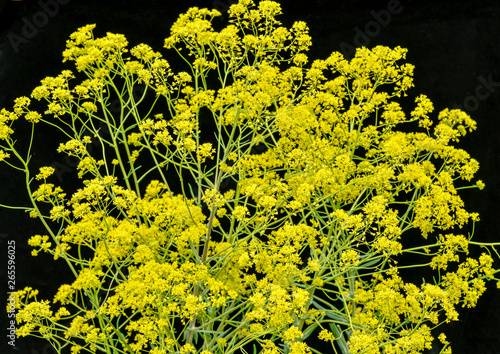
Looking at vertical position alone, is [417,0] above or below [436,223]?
above

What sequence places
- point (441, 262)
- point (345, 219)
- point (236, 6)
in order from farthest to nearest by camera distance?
point (236, 6), point (441, 262), point (345, 219)

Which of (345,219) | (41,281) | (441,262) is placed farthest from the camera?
(41,281)

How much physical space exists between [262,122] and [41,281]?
1.77 metres

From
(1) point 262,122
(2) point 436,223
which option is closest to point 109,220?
(1) point 262,122

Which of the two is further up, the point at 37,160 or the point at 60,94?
the point at 60,94

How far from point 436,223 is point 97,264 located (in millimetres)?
1306

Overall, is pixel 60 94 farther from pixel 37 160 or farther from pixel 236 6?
pixel 37 160

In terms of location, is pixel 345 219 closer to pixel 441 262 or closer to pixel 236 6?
pixel 441 262

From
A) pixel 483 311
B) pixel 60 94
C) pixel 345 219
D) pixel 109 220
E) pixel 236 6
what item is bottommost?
pixel 483 311

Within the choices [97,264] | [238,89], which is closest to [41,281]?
[97,264]

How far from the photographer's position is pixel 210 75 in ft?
10.5

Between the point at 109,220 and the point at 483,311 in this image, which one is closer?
the point at 109,220

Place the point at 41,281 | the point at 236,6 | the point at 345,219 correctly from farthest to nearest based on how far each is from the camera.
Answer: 1. the point at 41,281
2. the point at 236,6
3. the point at 345,219

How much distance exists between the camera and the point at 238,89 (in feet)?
7.19
